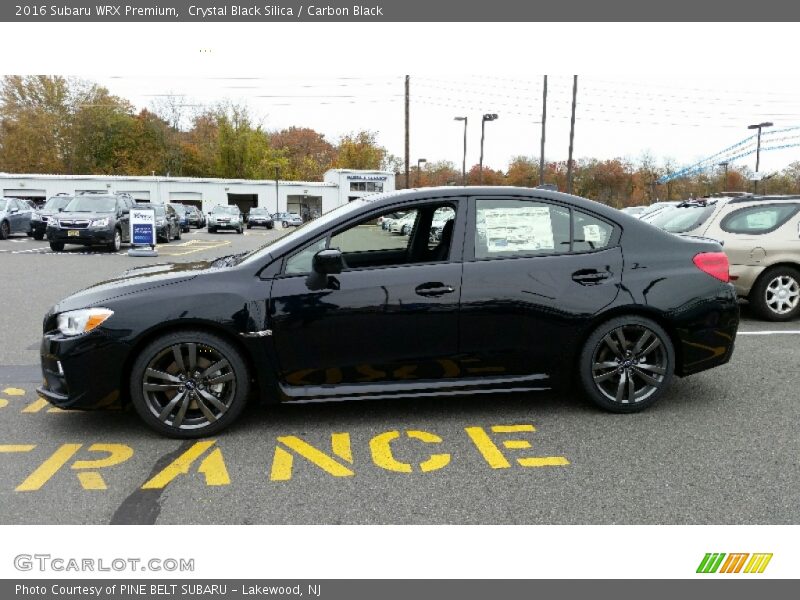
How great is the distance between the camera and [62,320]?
3.76 m

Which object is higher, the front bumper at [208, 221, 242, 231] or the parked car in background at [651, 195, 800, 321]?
the parked car in background at [651, 195, 800, 321]

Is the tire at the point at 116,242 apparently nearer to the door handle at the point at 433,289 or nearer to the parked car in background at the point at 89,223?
the parked car in background at the point at 89,223

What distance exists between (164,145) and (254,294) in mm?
85941

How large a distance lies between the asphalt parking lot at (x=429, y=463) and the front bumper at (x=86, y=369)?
284mm

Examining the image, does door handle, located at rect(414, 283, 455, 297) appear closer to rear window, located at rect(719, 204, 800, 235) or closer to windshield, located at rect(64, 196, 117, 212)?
rear window, located at rect(719, 204, 800, 235)

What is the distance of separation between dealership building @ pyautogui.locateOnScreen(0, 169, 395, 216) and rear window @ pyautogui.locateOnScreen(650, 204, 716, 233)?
5604cm

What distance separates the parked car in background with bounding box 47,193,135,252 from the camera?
16.8 m

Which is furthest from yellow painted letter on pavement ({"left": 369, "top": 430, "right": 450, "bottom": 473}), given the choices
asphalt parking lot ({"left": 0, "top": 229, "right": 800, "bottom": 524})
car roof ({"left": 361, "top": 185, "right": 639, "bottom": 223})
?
car roof ({"left": 361, "top": 185, "right": 639, "bottom": 223})

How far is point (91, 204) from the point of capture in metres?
17.8

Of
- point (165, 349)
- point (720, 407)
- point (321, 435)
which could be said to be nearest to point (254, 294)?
point (165, 349)

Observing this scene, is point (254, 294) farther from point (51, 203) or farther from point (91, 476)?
point (51, 203)

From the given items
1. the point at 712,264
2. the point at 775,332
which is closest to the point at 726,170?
the point at 775,332

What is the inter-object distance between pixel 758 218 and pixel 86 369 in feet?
24.8

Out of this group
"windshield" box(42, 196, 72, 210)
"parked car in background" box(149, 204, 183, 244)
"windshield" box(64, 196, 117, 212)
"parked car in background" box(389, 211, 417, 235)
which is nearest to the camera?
"parked car in background" box(389, 211, 417, 235)
